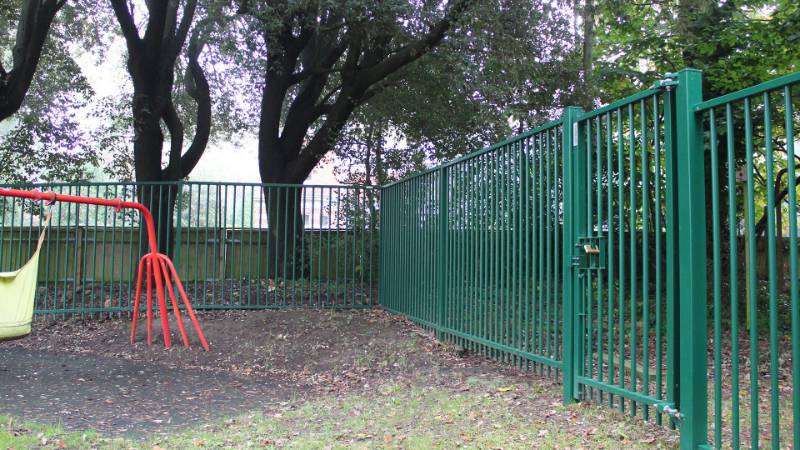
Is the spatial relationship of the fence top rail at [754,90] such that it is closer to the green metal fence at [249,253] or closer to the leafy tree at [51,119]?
the green metal fence at [249,253]

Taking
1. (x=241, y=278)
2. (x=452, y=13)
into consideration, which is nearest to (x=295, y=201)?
(x=241, y=278)

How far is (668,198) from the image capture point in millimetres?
3656

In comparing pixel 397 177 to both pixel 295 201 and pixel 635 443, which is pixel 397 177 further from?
pixel 635 443

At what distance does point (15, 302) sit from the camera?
6.13m

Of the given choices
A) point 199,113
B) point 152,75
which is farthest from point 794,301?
point 199,113

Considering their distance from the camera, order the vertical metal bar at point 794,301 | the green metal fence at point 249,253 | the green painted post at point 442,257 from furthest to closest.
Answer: the green metal fence at point 249,253, the green painted post at point 442,257, the vertical metal bar at point 794,301

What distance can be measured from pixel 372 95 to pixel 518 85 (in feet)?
12.0

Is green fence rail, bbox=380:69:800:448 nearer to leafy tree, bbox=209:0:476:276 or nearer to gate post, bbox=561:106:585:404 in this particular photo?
gate post, bbox=561:106:585:404

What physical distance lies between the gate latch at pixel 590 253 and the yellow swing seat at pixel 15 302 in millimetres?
5109

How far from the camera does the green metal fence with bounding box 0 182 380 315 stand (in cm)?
969

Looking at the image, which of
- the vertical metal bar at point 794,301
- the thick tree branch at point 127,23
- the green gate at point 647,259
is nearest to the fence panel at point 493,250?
the green gate at point 647,259

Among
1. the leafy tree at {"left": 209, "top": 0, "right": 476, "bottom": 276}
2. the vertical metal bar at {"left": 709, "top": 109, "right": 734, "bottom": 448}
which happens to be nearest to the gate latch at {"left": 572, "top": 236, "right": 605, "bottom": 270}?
the vertical metal bar at {"left": 709, "top": 109, "right": 734, "bottom": 448}

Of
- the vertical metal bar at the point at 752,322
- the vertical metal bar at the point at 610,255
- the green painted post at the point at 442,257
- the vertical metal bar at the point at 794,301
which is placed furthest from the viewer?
the green painted post at the point at 442,257

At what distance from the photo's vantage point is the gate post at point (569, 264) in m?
4.70
